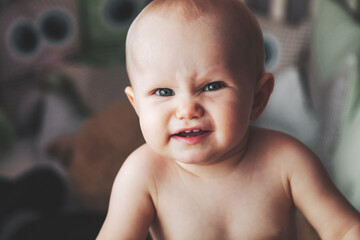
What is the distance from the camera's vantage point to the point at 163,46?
0.50 meters

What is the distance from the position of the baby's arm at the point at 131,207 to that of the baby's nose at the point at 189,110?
141mm

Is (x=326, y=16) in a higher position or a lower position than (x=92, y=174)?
higher

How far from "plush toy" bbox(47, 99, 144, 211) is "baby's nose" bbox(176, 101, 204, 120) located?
67 cm

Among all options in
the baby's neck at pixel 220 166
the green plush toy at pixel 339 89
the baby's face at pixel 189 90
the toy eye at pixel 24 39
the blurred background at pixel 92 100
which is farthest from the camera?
the toy eye at pixel 24 39

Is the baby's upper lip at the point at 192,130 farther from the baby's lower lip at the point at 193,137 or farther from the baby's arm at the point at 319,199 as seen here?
the baby's arm at the point at 319,199

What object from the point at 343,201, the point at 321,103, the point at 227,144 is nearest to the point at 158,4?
the point at 227,144

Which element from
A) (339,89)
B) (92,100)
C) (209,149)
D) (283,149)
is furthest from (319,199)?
(92,100)

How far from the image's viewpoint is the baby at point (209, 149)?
503mm

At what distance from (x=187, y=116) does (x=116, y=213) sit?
189mm

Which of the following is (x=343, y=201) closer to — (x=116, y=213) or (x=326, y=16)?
(x=116, y=213)

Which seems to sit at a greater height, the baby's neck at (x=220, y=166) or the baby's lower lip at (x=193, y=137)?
the baby's lower lip at (x=193, y=137)

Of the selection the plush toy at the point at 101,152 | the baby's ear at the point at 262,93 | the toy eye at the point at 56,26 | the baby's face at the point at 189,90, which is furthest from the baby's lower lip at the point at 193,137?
the toy eye at the point at 56,26

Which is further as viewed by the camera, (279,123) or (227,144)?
(279,123)

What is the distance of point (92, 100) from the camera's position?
140 cm
